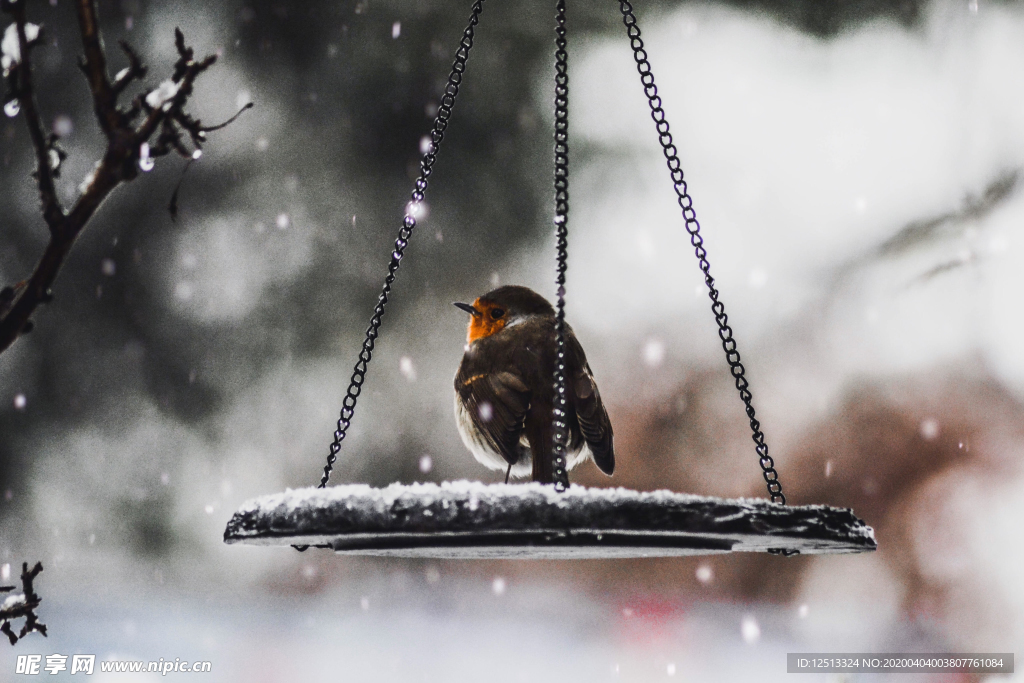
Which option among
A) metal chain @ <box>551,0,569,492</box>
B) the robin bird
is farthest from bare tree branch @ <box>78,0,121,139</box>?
the robin bird

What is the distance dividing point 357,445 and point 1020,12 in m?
4.14

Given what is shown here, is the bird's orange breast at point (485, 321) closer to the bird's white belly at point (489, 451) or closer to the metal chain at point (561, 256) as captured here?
the bird's white belly at point (489, 451)

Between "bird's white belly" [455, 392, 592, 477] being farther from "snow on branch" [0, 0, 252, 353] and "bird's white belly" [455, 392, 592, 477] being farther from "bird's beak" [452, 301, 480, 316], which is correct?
"snow on branch" [0, 0, 252, 353]

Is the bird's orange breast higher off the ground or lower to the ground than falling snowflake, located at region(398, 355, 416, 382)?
lower

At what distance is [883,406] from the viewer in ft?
13.5

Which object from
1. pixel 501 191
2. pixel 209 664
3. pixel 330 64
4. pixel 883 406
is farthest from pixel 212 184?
pixel 883 406

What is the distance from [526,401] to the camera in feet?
6.06

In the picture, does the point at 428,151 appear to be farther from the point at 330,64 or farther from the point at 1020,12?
the point at 1020,12

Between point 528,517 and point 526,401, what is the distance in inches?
34.2

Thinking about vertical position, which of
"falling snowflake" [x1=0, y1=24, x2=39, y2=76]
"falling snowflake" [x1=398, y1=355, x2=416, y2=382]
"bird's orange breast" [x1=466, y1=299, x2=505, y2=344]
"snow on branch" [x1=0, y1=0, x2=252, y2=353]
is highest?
"falling snowflake" [x1=398, y1=355, x2=416, y2=382]

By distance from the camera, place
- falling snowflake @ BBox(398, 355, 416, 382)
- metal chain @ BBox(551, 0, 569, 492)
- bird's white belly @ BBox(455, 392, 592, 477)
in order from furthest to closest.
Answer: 1. falling snowflake @ BBox(398, 355, 416, 382)
2. bird's white belly @ BBox(455, 392, 592, 477)
3. metal chain @ BBox(551, 0, 569, 492)

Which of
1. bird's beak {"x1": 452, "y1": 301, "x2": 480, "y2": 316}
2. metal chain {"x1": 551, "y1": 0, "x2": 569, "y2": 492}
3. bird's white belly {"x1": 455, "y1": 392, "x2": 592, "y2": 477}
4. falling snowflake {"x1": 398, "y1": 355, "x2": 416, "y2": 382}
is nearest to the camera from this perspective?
metal chain {"x1": 551, "y1": 0, "x2": 569, "y2": 492}

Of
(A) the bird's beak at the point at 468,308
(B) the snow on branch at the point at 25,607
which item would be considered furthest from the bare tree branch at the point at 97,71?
(A) the bird's beak at the point at 468,308

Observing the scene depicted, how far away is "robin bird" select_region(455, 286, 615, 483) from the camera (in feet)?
5.92
